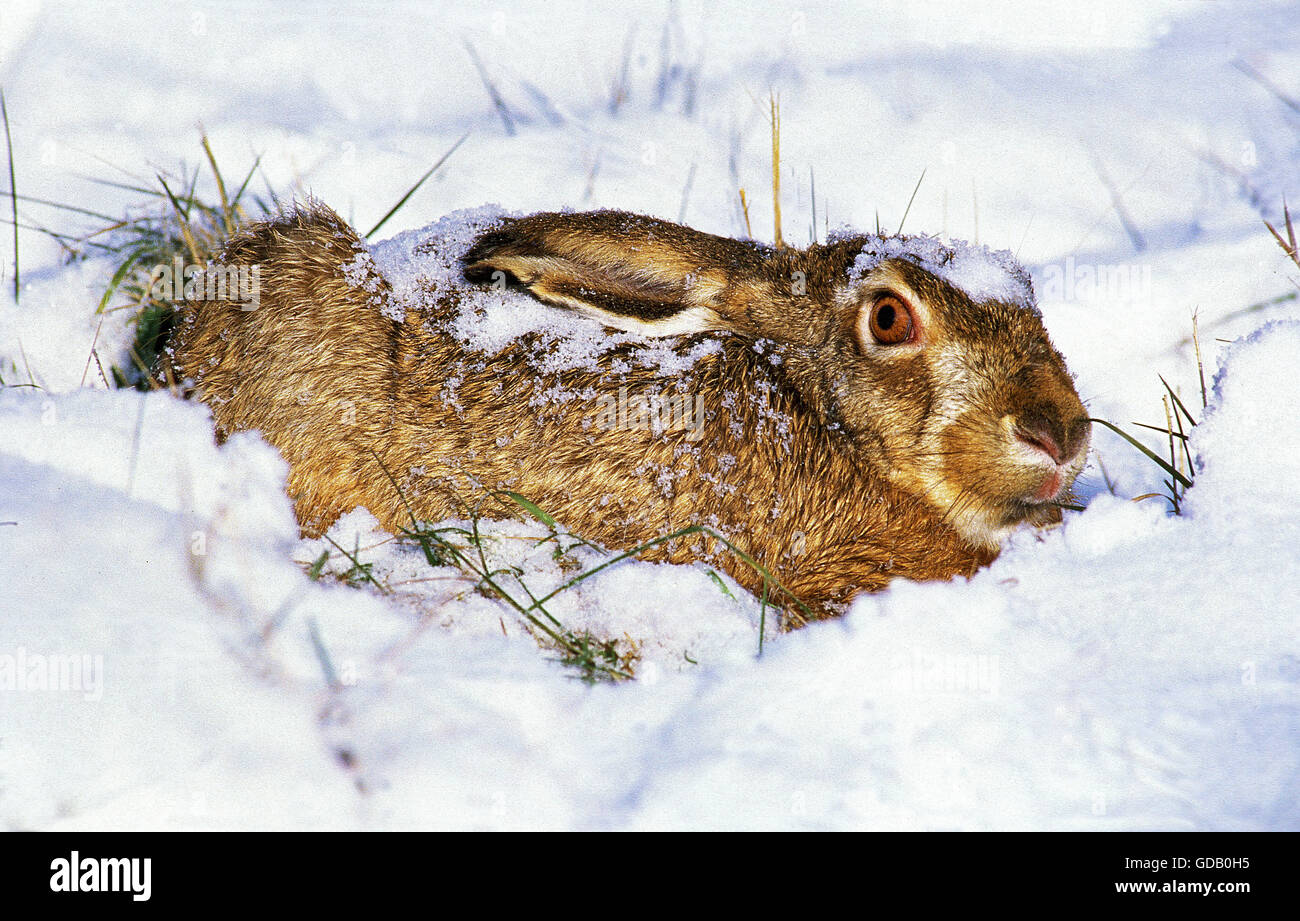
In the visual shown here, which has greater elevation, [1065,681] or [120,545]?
[120,545]

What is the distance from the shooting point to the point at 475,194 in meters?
6.28

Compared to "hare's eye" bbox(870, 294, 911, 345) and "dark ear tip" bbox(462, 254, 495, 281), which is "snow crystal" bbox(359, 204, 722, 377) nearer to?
"dark ear tip" bbox(462, 254, 495, 281)

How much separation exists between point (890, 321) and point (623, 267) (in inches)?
36.8

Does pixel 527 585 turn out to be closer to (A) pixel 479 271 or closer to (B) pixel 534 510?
(B) pixel 534 510

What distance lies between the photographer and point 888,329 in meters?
3.79

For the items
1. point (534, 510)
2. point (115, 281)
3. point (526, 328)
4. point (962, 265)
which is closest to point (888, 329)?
point (962, 265)

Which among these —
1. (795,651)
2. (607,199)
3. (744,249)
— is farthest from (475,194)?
(795,651)

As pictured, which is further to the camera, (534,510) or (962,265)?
(962,265)

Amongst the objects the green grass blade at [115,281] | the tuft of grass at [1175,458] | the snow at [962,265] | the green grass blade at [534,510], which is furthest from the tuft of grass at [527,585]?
the green grass blade at [115,281]

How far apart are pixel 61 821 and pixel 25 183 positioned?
5145mm

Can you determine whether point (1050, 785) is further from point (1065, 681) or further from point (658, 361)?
point (658, 361)

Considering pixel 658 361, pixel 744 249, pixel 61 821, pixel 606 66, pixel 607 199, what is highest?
pixel 606 66

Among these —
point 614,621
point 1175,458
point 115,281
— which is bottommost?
point 614,621

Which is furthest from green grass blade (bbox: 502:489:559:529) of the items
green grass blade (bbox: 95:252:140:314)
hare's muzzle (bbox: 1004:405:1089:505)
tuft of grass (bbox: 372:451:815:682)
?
green grass blade (bbox: 95:252:140:314)
